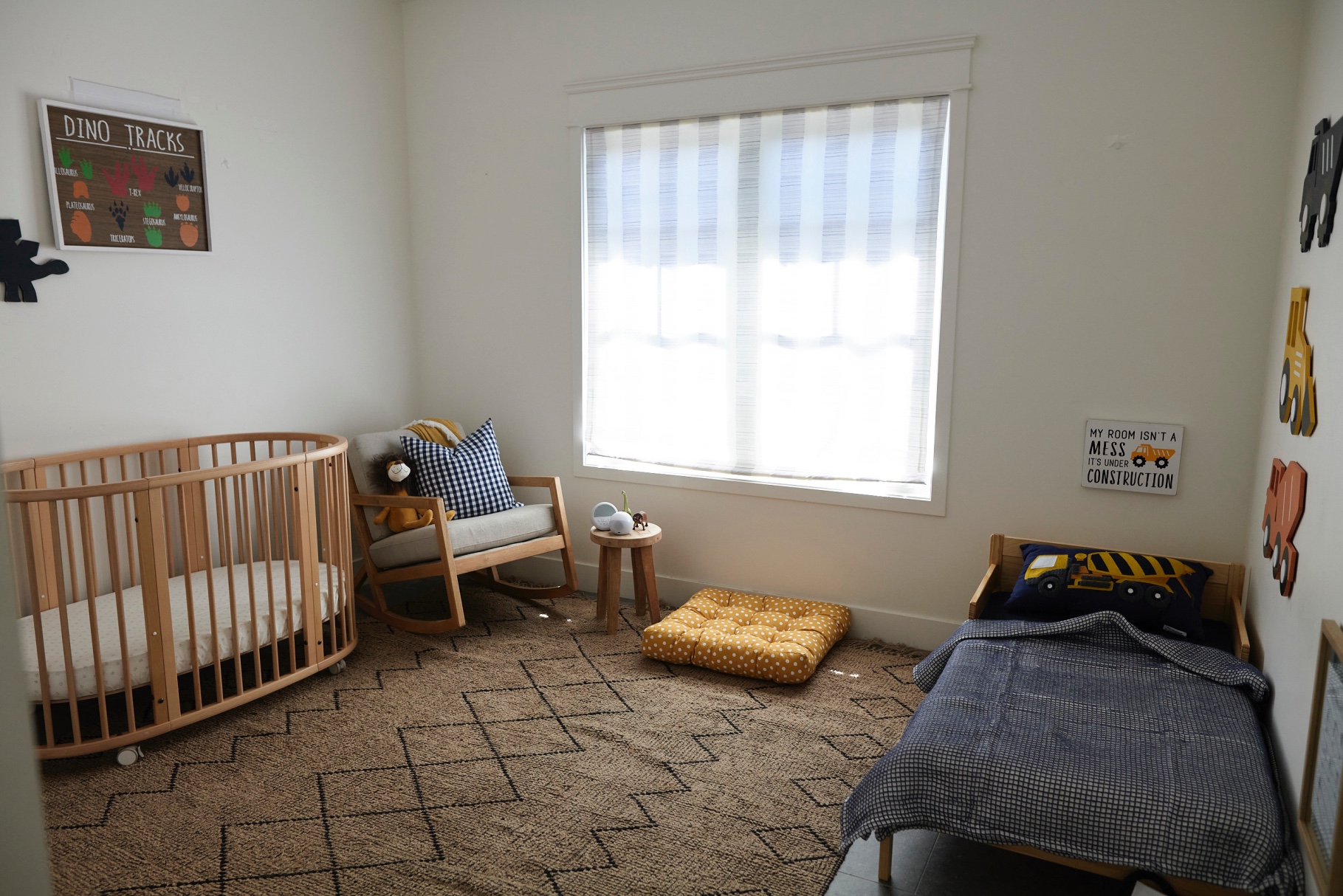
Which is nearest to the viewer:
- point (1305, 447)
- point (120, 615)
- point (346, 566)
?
point (1305, 447)

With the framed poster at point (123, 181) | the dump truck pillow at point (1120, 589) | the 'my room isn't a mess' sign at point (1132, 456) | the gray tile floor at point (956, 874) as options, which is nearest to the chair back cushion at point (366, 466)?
the framed poster at point (123, 181)

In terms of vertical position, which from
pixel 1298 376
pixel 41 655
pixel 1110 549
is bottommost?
pixel 41 655

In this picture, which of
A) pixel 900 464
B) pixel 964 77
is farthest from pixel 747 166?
pixel 900 464

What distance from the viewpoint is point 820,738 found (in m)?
2.81

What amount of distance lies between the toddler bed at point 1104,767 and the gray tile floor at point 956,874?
8 centimetres

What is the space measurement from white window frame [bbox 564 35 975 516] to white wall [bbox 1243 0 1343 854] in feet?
3.25

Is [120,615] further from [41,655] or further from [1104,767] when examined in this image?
[1104,767]

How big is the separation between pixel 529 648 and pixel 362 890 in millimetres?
1486

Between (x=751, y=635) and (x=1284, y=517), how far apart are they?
1.75m

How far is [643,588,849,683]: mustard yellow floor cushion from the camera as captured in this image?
319cm

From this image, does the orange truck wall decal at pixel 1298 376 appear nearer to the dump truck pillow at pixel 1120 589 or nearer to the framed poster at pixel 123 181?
the dump truck pillow at pixel 1120 589

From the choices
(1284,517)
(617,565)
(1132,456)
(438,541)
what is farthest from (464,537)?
(1284,517)

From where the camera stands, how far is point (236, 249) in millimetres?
3564

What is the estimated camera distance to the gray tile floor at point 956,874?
6.82 feet
